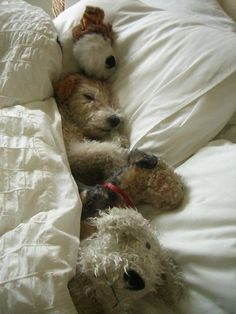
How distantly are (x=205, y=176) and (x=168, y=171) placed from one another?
0.28 ft

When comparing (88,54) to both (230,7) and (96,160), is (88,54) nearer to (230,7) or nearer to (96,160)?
(96,160)

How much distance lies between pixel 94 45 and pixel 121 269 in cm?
74

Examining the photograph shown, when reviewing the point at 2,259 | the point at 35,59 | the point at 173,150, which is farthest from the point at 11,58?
the point at 2,259

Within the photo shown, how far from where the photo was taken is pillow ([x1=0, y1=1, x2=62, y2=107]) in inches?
40.9

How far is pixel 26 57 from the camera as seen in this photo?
1065 mm

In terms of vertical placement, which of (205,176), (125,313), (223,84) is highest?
(223,84)

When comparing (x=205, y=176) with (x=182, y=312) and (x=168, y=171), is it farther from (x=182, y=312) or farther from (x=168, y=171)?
(x=182, y=312)

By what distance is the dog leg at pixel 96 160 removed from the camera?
0.95 m

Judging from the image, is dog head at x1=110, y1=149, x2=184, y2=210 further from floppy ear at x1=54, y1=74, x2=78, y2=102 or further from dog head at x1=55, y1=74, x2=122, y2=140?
floppy ear at x1=54, y1=74, x2=78, y2=102

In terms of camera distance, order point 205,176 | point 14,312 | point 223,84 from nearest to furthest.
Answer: point 14,312 → point 205,176 → point 223,84

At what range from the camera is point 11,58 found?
107 cm

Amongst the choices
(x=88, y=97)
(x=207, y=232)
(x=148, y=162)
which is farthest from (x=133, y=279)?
(x=88, y=97)

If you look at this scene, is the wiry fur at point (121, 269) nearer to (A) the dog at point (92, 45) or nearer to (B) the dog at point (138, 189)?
(B) the dog at point (138, 189)

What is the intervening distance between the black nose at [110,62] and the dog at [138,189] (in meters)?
0.39
